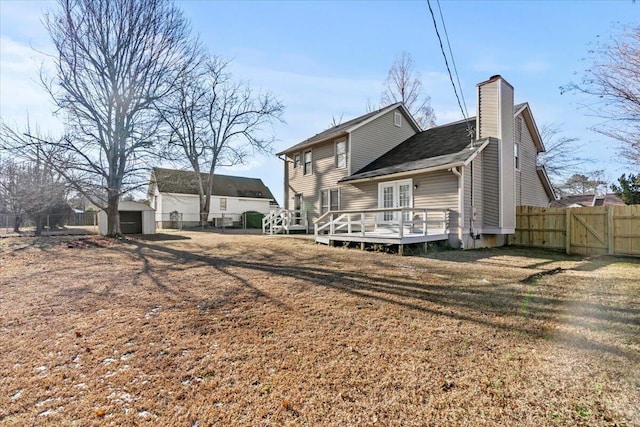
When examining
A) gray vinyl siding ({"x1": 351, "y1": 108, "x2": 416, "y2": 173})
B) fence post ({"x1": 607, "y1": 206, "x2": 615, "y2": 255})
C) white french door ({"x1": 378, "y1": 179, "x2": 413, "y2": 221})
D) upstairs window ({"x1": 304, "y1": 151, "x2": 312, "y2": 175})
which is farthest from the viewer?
upstairs window ({"x1": 304, "y1": 151, "x2": 312, "y2": 175})

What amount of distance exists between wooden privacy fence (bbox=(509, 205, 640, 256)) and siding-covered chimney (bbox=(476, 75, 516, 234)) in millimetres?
1112

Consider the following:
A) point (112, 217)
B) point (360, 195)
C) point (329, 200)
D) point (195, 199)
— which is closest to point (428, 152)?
point (360, 195)

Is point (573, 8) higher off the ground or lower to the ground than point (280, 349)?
higher

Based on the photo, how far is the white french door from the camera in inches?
506

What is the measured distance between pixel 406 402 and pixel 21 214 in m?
24.7

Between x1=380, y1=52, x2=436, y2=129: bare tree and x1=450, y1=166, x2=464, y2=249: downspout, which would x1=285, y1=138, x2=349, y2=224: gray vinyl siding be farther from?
x1=380, y1=52, x2=436, y2=129: bare tree

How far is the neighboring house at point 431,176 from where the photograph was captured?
1134 cm

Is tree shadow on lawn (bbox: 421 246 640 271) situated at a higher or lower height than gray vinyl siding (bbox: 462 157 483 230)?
lower

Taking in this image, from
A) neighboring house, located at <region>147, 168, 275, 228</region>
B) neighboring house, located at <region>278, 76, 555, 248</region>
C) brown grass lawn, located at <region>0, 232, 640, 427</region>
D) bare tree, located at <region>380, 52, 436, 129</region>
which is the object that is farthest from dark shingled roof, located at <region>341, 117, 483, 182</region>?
neighboring house, located at <region>147, 168, 275, 228</region>

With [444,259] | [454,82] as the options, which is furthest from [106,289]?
[454,82]

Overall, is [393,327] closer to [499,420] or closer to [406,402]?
[406,402]

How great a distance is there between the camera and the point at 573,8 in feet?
25.4

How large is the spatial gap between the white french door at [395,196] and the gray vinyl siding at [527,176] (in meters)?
4.71

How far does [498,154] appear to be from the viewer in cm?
1168
